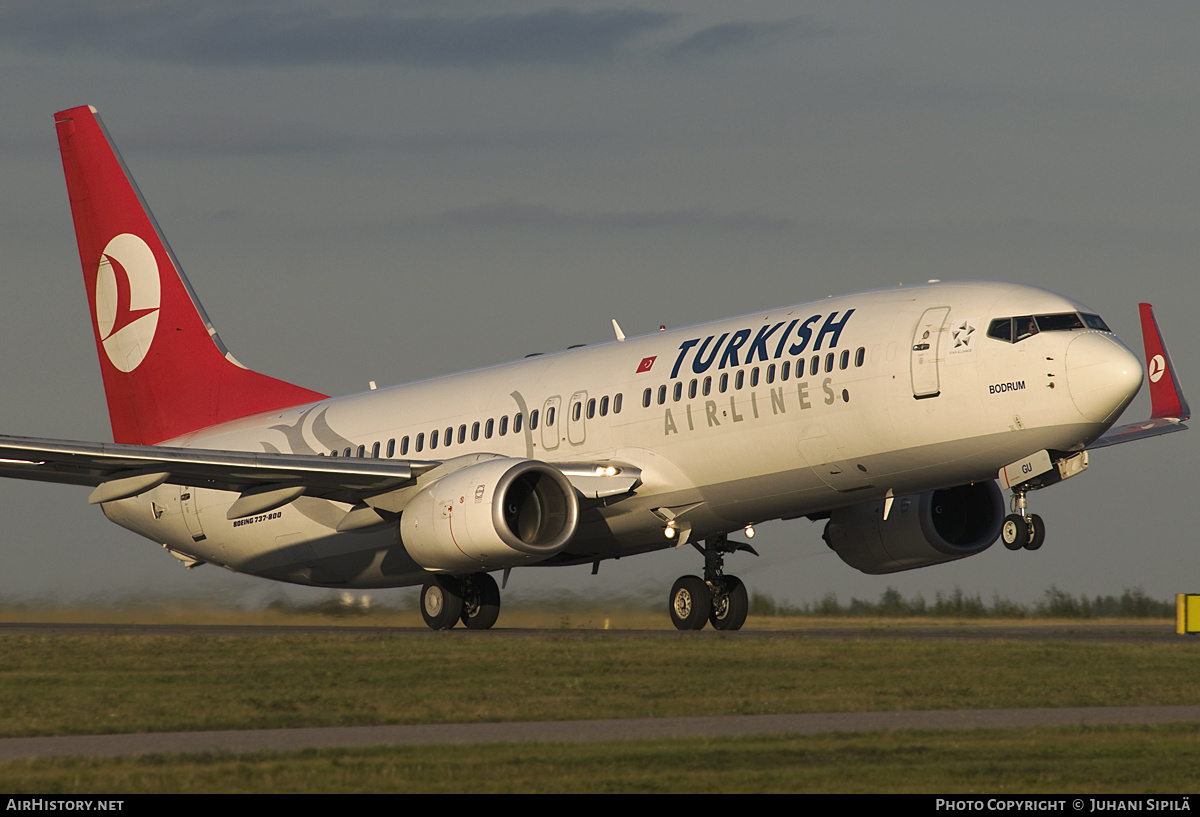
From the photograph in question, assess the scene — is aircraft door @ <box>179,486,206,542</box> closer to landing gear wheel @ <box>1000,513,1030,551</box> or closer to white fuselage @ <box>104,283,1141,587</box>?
white fuselage @ <box>104,283,1141,587</box>

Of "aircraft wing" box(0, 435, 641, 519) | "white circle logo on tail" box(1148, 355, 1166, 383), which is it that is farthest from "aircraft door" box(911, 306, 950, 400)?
"white circle logo on tail" box(1148, 355, 1166, 383)

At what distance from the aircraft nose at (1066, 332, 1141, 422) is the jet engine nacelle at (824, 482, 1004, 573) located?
279 inches

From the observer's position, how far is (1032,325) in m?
26.1

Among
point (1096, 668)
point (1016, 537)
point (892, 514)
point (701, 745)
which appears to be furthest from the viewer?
point (892, 514)

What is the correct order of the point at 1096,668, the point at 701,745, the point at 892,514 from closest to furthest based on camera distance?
1. the point at 701,745
2. the point at 1096,668
3. the point at 892,514

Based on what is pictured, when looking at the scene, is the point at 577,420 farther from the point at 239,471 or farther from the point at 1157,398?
the point at 1157,398

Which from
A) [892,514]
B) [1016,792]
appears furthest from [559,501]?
[1016,792]

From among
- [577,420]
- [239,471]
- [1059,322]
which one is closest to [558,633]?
[577,420]

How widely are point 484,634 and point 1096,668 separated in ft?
37.2

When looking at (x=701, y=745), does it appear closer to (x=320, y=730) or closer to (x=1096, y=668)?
(x=320, y=730)

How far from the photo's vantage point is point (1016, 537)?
1016 inches

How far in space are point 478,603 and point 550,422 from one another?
4.18 m

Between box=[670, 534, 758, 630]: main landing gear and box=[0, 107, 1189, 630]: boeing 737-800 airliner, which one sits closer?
box=[0, 107, 1189, 630]: boeing 737-800 airliner

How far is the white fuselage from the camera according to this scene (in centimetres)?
2602
